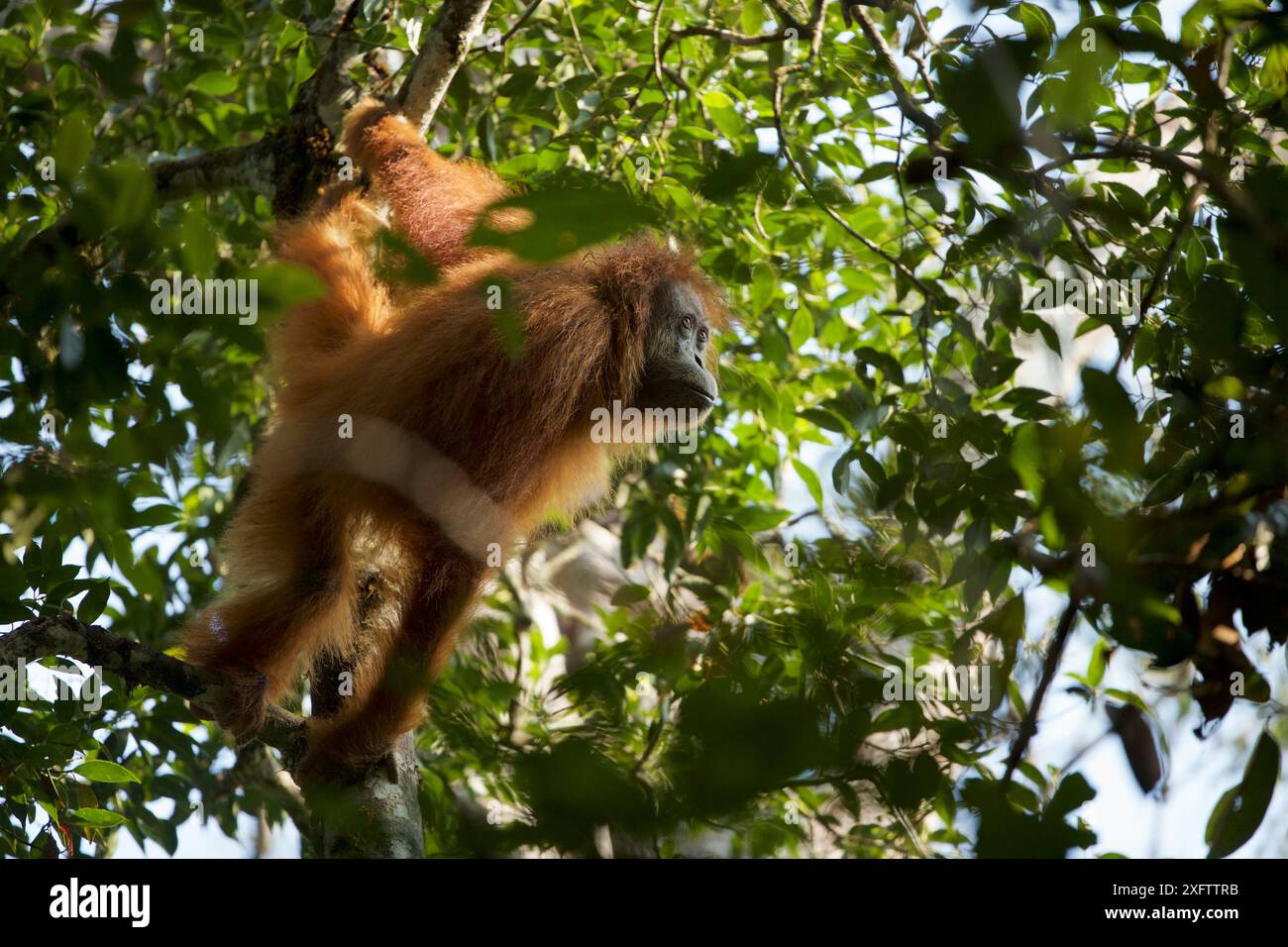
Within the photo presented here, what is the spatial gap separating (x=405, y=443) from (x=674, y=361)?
1.29 m

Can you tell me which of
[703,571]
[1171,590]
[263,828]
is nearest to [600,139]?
[703,571]

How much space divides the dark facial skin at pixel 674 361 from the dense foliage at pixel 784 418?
63 centimetres

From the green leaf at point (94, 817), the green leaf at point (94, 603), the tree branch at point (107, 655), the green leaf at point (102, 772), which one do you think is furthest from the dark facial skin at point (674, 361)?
the green leaf at point (94, 817)

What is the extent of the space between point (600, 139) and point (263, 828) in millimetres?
5777

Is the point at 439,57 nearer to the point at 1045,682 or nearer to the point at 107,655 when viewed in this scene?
the point at 107,655

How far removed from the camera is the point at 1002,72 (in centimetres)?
149

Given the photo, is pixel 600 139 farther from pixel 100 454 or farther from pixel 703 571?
pixel 100 454

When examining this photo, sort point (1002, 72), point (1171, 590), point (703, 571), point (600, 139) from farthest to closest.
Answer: point (703, 571), point (600, 139), point (1171, 590), point (1002, 72)

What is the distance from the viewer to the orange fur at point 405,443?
3.98 meters

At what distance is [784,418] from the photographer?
5.73 m

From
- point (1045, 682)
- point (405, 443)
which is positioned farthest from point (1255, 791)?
point (405, 443)

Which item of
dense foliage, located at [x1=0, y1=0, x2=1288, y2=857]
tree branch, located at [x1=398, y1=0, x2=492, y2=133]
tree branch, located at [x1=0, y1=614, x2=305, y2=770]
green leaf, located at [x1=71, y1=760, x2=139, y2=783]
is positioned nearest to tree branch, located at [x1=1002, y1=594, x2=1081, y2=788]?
dense foliage, located at [x1=0, y1=0, x2=1288, y2=857]

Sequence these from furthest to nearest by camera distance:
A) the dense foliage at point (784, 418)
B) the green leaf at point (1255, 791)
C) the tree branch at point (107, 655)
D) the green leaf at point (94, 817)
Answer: the green leaf at point (94, 817) → the tree branch at point (107, 655) → the green leaf at point (1255, 791) → the dense foliage at point (784, 418)

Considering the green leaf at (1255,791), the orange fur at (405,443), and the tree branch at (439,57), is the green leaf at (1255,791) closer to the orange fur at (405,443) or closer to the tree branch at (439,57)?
the orange fur at (405,443)
